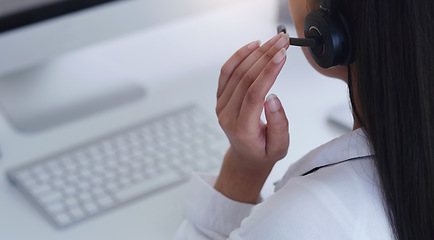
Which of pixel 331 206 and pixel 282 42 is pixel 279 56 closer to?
pixel 282 42

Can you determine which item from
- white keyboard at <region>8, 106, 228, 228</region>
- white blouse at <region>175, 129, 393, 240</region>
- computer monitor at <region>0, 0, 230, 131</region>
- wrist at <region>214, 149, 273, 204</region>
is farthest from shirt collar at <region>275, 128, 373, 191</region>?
computer monitor at <region>0, 0, 230, 131</region>

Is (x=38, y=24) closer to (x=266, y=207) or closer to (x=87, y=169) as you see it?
(x=87, y=169)

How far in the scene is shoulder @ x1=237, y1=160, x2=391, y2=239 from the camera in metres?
0.50

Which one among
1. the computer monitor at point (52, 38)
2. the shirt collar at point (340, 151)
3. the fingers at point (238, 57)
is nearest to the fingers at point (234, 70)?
A: the fingers at point (238, 57)

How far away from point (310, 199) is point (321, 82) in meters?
0.53

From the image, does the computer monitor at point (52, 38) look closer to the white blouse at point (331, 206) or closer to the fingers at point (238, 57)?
the fingers at point (238, 57)

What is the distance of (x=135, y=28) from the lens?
95 centimetres

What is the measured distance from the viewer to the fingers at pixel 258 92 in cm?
57

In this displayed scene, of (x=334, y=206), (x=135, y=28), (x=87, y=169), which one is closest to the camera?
(x=334, y=206)

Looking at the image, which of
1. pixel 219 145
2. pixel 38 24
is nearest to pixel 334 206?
pixel 219 145

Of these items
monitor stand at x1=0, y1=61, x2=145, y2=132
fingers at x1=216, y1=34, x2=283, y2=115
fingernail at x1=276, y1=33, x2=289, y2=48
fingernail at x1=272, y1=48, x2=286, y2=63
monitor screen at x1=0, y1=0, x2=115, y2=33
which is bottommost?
monitor stand at x1=0, y1=61, x2=145, y2=132

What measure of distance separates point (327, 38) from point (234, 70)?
0.43ft

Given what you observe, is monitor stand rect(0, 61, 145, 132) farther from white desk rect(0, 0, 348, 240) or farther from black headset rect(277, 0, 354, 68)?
black headset rect(277, 0, 354, 68)

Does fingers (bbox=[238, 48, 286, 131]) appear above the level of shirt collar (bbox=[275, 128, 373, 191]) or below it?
above
